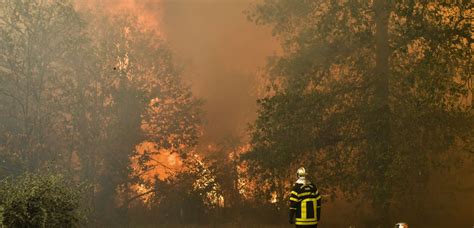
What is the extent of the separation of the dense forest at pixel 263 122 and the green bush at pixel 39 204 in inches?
1.4

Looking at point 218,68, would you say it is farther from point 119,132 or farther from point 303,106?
point 303,106

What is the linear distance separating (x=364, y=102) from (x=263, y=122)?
294 cm

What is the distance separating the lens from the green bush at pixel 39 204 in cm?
1327

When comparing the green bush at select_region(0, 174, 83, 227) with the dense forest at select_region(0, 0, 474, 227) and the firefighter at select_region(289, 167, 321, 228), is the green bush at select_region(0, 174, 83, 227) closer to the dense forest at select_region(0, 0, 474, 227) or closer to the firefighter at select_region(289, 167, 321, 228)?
the dense forest at select_region(0, 0, 474, 227)

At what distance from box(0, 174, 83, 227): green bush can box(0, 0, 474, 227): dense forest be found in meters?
0.03

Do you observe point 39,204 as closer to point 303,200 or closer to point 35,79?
point 303,200

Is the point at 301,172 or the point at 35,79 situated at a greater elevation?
the point at 35,79

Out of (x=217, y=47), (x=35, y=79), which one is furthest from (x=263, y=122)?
(x=217, y=47)

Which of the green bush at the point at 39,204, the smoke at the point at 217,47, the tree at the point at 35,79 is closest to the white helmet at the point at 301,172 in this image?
the green bush at the point at 39,204

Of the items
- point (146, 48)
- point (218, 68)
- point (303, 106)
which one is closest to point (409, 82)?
point (303, 106)

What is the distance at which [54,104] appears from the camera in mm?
29281

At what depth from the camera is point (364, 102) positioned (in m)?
19.6

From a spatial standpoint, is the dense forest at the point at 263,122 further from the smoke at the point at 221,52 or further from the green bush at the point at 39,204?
the smoke at the point at 221,52

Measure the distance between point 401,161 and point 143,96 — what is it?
635 inches
